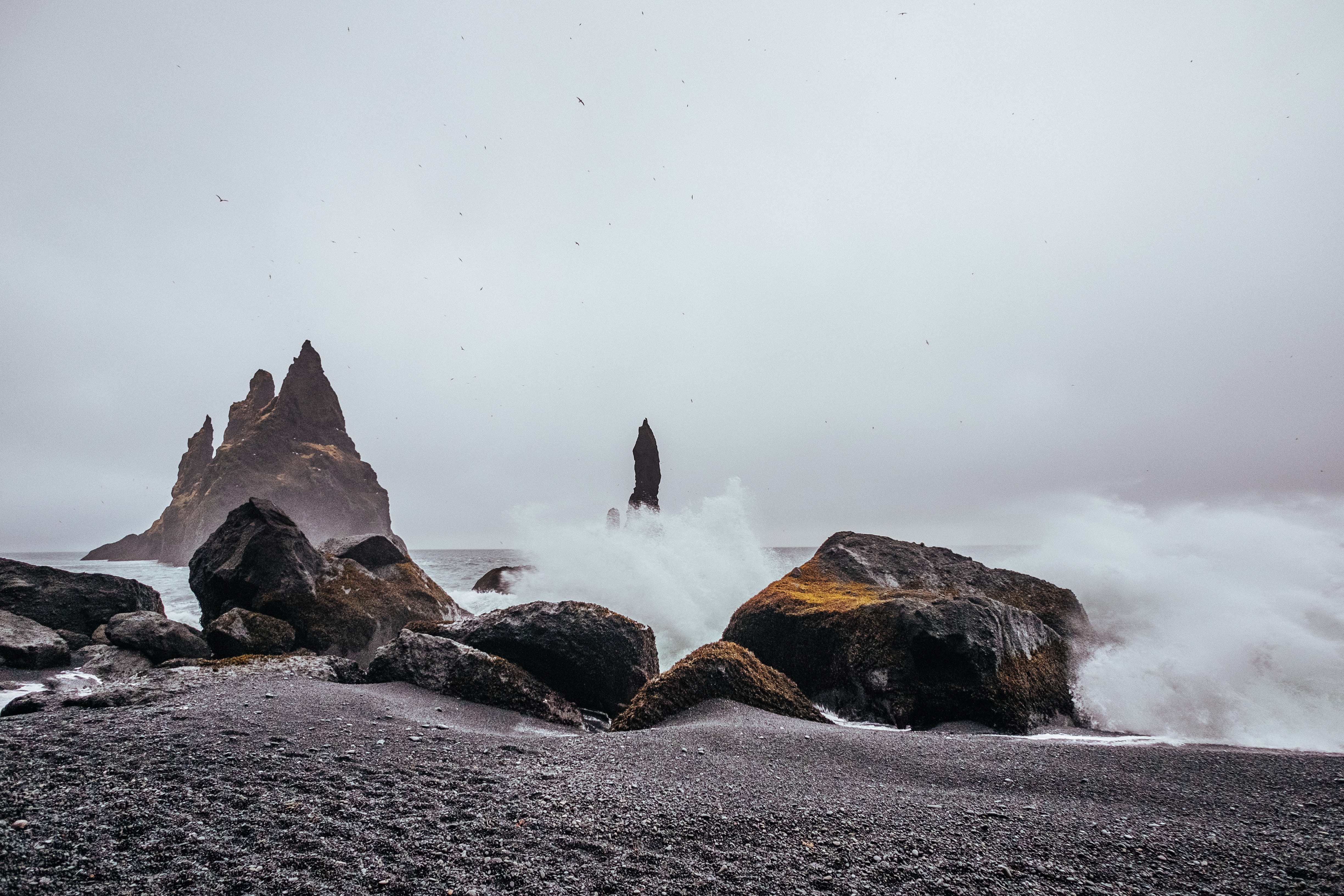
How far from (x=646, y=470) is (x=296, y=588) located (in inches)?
994

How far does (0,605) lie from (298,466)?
8239 centimetres

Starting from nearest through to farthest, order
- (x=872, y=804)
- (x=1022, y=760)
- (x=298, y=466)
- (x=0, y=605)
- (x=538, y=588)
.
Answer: (x=872, y=804), (x=1022, y=760), (x=0, y=605), (x=538, y=588), (x=298, y=466)

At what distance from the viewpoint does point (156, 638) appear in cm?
1016

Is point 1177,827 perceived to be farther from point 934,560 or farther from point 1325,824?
point 934,560

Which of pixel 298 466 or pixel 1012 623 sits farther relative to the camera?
pixel 298 466

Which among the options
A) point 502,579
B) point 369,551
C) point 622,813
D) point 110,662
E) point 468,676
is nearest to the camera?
point 622,813

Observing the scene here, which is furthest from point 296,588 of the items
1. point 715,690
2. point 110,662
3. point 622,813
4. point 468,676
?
point 622,813

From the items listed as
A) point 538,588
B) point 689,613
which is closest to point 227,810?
point 689,613

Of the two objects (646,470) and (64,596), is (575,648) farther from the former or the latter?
(646,470)

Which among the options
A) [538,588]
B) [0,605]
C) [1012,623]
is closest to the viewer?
[1012,623]

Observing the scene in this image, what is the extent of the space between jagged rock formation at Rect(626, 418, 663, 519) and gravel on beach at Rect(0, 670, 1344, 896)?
2985cm

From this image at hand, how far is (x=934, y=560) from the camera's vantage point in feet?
42.8

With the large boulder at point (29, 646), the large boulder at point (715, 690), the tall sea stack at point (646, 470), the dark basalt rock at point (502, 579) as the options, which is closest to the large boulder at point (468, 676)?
the large boulder at point (715, 690)

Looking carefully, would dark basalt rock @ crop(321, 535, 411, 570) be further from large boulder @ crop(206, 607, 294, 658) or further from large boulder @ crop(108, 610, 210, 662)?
large boulder @ crop(108, 610, 210, 662)
